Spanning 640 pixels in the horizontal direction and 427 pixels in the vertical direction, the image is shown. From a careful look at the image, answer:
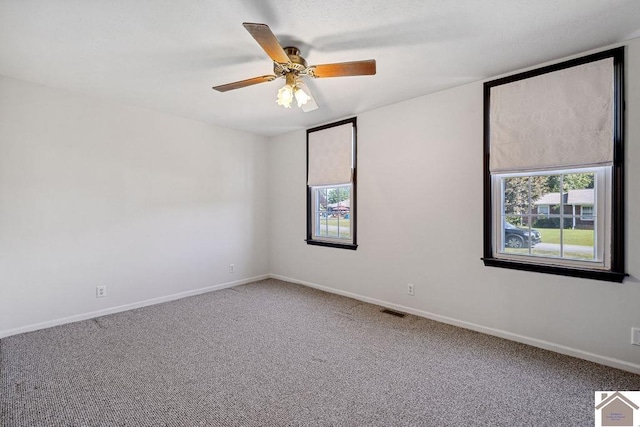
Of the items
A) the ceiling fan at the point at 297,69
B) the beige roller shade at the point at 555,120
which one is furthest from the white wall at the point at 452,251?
the ceiling fan at the point at 297,69

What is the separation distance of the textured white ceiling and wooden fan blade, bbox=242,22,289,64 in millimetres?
221

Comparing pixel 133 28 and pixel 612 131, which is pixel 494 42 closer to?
pixel 612 131

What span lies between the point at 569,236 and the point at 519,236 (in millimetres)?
354

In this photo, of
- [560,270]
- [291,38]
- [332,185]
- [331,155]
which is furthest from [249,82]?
[560,270]

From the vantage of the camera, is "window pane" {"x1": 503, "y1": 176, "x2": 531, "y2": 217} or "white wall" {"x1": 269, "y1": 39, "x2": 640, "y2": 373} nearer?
"white wall" {"x1": 269, "y1": 39, "x2": 640, "y2": 373}

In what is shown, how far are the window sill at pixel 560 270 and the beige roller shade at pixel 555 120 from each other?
833 millimetres

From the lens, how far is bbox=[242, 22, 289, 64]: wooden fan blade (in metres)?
1.56

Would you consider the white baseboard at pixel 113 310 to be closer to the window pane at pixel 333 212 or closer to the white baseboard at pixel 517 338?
the window pane at pixel 333 212

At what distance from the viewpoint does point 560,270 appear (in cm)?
241

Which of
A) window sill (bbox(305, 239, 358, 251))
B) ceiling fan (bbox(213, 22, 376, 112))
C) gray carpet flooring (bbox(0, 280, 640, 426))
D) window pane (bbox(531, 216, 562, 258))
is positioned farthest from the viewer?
window sill (bbox(305, 239, 358, 251))

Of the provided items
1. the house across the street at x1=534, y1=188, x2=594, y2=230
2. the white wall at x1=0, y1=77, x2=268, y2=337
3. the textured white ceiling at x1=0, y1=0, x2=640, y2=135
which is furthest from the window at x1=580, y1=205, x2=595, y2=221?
the white wall at x1=0, y1=77, x2=268, y2=337

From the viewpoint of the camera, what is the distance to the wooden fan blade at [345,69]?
1.97 meters

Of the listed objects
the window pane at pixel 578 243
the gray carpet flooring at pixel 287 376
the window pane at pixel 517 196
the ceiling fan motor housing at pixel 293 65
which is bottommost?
the gray carpet flooring at pixel 287 376

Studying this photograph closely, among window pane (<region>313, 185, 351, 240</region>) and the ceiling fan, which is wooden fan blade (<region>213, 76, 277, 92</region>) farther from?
window pane (<region>313, 185, 351, 240</region>)
